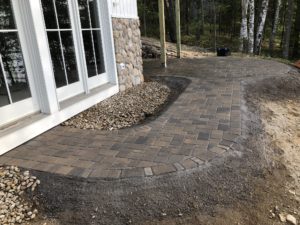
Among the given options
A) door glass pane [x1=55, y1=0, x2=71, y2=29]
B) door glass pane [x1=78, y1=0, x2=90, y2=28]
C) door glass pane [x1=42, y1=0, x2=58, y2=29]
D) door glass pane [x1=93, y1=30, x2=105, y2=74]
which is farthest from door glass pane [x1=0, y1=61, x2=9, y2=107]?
door glass pane [x1=93, y1=30, x2=105, y2=74]

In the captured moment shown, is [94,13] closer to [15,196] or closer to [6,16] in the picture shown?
[6,16]

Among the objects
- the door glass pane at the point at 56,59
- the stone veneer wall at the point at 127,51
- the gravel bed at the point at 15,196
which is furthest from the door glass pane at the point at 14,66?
the stone veneer wall at the point at 127,51

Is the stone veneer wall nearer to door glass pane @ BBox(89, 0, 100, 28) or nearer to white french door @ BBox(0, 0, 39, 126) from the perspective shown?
door glass pane @ BBox(89, 0, 100, 28)

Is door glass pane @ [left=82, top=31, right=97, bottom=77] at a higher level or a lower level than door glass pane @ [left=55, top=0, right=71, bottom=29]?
lower

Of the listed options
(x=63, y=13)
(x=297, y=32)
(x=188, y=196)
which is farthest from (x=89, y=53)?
(x=297, y=32)

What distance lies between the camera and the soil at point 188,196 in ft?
6.68

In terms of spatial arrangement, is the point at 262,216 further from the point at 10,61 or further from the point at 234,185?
the point at 10,61

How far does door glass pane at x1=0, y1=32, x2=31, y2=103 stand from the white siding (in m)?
2.18

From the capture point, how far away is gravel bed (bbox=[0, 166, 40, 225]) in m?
2.05

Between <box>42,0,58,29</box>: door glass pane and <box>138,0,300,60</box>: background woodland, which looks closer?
<box>42,0,58,29</box>: door glass pane

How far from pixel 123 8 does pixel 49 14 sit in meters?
1.97

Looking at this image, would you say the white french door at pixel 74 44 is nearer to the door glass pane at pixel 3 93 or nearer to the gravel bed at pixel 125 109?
the gravel bed at pixel 125 109

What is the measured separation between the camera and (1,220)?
2004mm

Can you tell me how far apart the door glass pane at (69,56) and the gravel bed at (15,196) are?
1.85 metres
